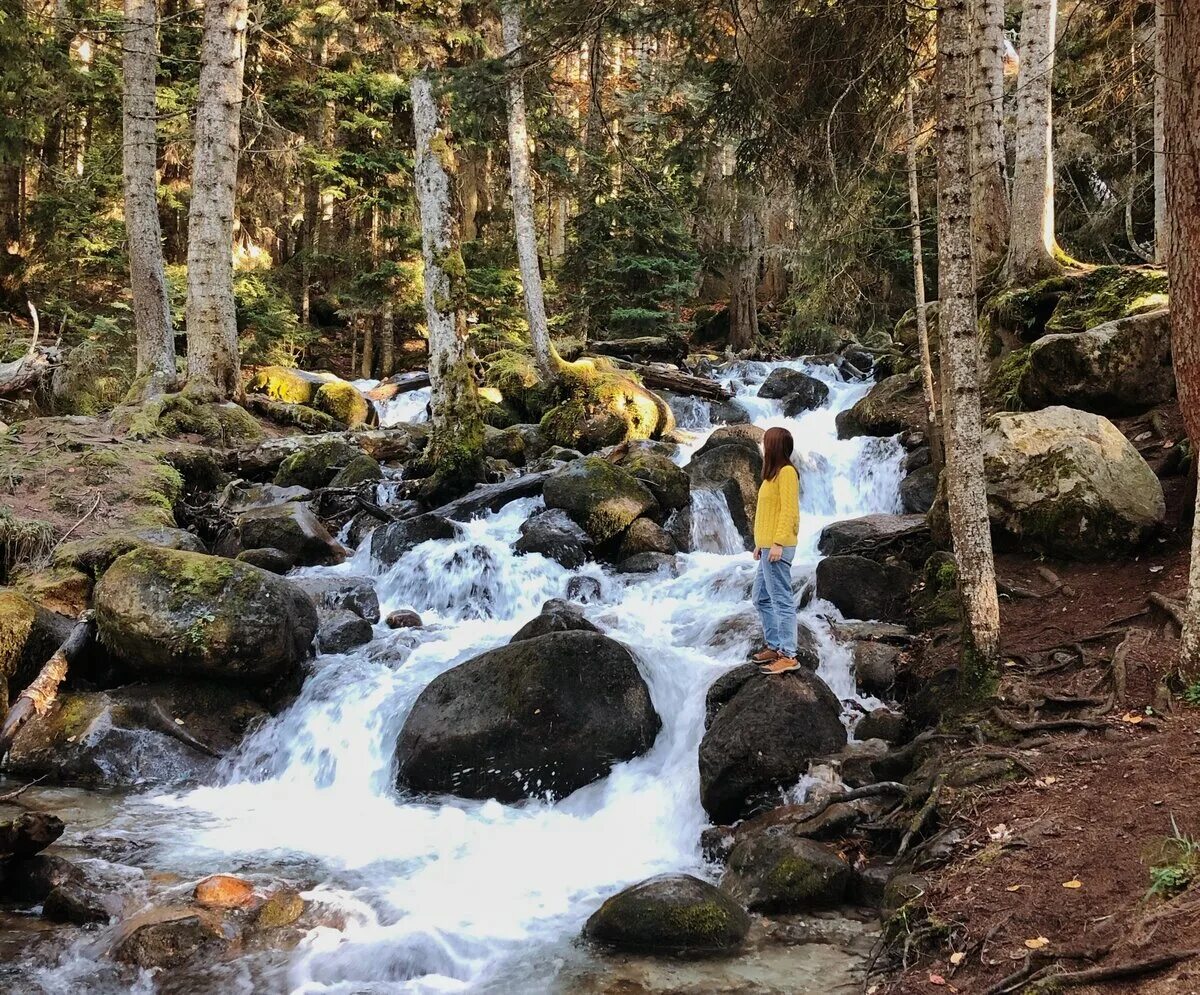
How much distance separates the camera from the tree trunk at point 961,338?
559 cm

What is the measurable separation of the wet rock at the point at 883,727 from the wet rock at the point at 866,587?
201 cm

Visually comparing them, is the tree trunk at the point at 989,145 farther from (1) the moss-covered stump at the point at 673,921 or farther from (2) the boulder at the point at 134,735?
(2) the boulder at the point at 134,735

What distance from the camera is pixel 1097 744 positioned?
4.79 metres

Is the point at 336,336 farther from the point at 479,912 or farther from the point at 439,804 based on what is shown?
the point at 479,912

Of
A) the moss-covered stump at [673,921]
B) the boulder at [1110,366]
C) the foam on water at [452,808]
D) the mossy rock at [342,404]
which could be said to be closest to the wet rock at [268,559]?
the foam on water at [452,808]

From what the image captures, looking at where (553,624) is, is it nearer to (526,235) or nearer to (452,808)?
(452,808)

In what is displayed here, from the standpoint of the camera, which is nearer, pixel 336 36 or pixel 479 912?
pixel 479 912

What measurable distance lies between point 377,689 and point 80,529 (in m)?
4.31

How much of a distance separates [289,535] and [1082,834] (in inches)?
392

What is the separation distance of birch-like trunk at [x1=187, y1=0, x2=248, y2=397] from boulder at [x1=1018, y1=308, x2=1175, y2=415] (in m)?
12.9

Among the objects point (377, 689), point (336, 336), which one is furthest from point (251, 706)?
point (336, 336)

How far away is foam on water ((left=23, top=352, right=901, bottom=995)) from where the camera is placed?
5297 millimetres

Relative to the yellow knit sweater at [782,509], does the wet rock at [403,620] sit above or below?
below

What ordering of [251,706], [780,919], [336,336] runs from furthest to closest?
[336,336] < [251,706] < [780,919]
